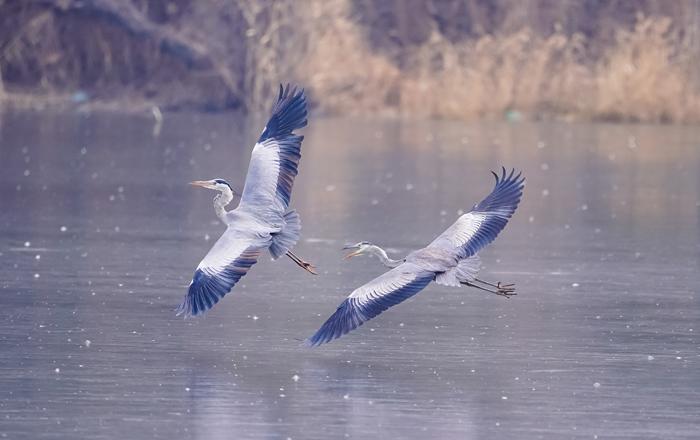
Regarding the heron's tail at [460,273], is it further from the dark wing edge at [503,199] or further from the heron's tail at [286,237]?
the heron's tail at [286,237]

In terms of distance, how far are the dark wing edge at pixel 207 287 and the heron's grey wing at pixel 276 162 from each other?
648 mm

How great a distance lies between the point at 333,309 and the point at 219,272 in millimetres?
1505

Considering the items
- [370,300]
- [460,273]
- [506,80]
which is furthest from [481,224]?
[506,80]

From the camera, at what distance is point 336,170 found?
18797mm

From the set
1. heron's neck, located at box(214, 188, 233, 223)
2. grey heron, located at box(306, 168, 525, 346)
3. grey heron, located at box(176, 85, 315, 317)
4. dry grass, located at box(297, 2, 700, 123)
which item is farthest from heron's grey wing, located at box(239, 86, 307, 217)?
dry grass, located at box(297, 2, 700, 123)

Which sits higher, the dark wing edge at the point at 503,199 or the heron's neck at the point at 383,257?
the dark wing edge at the point at 503,199

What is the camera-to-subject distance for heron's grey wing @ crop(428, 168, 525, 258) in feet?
28.5

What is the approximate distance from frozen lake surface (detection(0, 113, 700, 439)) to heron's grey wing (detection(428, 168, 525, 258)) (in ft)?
1.57

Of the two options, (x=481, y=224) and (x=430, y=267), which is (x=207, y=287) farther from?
(x=481, y=224)

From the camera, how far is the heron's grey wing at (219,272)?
322 inches

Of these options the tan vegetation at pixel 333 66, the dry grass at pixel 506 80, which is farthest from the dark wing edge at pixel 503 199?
the dry grass at pixel 506 80

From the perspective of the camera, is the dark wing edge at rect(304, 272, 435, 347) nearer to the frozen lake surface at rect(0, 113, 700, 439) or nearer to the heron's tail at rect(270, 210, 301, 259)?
the frozen lake surface at rect(0, 113, 700, 439)

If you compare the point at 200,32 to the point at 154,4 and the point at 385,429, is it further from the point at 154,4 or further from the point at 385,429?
the point at 385,429

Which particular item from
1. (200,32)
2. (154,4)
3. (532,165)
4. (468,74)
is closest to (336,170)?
(532,165)
